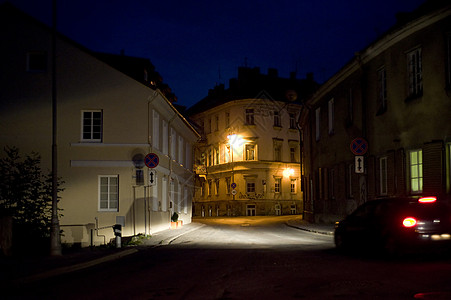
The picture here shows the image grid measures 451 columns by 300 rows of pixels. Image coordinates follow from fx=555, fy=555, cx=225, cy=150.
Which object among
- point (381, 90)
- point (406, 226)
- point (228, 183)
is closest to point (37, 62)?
point (381, 90)

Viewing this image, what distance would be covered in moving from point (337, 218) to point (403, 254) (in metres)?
17.3

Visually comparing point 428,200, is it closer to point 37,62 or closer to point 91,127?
point 91,127

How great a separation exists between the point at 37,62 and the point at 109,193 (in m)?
7.27

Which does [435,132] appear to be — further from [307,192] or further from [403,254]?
[307,192]

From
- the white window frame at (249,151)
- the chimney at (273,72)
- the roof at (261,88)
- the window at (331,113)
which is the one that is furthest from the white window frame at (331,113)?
the chimney at (273,72)

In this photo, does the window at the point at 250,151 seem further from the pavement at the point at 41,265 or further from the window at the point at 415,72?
the pavement at the point at 41,265

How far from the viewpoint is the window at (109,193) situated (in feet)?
83.8

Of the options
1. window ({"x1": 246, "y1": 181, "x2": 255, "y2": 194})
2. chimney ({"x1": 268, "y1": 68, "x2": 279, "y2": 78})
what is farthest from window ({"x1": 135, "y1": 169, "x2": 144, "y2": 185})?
chimney ({"x1": 268, "y1": 68, "x2": 279, "y2": 78})

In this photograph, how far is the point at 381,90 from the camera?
2316 cm

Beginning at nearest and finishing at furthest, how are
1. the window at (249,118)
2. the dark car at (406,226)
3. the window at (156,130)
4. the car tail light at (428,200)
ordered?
the dark car at (406,226)
the car tail light at (428,200)
the window at (156,130)
the window at (249,118)

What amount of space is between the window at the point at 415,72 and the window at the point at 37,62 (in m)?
16.6

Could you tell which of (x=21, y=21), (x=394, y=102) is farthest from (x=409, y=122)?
(x=21, y=21)

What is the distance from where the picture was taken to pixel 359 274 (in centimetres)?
978

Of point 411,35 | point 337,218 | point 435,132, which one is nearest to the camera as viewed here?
point 435,132
